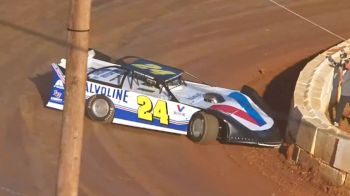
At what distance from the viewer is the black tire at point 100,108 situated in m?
14.7

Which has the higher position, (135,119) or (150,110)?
(150,110)

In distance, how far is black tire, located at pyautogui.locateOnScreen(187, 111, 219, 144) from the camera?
14172 mm

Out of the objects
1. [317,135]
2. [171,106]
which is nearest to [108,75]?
[171,106]

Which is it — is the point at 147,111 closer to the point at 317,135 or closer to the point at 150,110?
the point at 150,110

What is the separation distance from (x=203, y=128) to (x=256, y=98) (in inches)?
79.4

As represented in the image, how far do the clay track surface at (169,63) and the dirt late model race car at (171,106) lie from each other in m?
0.26

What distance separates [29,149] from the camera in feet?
44.8

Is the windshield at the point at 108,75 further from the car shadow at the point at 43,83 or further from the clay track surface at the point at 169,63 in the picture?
the car shadow at the point at 43,83

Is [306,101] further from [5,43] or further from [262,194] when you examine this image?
[5,43]

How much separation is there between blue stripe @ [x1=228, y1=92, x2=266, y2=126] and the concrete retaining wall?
0.54 metres

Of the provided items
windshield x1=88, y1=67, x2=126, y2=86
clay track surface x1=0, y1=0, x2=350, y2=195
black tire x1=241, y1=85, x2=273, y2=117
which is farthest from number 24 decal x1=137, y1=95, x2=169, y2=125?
black tire x1=241, y1=85, x2=273, y2=117

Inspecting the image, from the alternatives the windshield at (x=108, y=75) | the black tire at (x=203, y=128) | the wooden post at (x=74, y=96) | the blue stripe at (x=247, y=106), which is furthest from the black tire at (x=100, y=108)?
the wooden post at (x=74, y=96)

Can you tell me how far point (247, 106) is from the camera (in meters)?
14.9

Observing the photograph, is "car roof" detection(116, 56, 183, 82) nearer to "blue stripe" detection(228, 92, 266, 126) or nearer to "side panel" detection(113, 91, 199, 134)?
"side panel" detection(113, 91, 199, 134)
